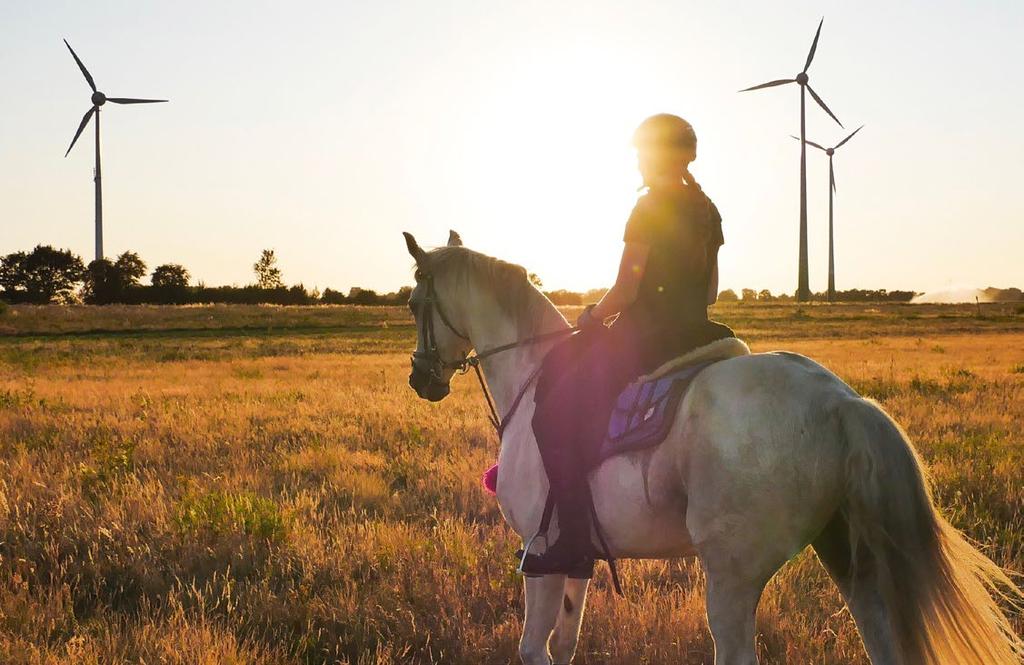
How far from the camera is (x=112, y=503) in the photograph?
8258 millimetres

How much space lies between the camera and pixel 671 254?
4.29 m

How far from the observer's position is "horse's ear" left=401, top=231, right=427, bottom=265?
5.00m

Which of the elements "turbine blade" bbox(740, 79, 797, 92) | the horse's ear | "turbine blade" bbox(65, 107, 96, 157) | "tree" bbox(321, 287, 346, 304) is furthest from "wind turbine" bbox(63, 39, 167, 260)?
the horse's ear

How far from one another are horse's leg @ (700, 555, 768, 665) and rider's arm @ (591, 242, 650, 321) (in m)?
1.44

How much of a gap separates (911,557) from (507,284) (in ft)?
8.83

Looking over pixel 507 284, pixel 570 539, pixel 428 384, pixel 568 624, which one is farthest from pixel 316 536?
pixel 570 539

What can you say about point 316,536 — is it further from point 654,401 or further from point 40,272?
point 40,272

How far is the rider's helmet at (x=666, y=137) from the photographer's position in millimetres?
4367

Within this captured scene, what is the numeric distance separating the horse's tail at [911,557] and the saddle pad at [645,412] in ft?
2.67

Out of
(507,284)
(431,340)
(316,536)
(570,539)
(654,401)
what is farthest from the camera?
(316,536)

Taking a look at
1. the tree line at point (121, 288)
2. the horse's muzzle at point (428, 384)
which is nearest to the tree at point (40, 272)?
the tree line at point (121, 288)

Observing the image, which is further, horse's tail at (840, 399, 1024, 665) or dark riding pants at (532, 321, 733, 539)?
dark riding pants at (532, 321, 733, 539)

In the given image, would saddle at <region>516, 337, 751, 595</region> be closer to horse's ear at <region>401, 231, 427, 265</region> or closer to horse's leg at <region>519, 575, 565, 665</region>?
horse's leg at <region>519, 575, 565, 665</region>

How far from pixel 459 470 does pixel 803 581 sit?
4.83m
